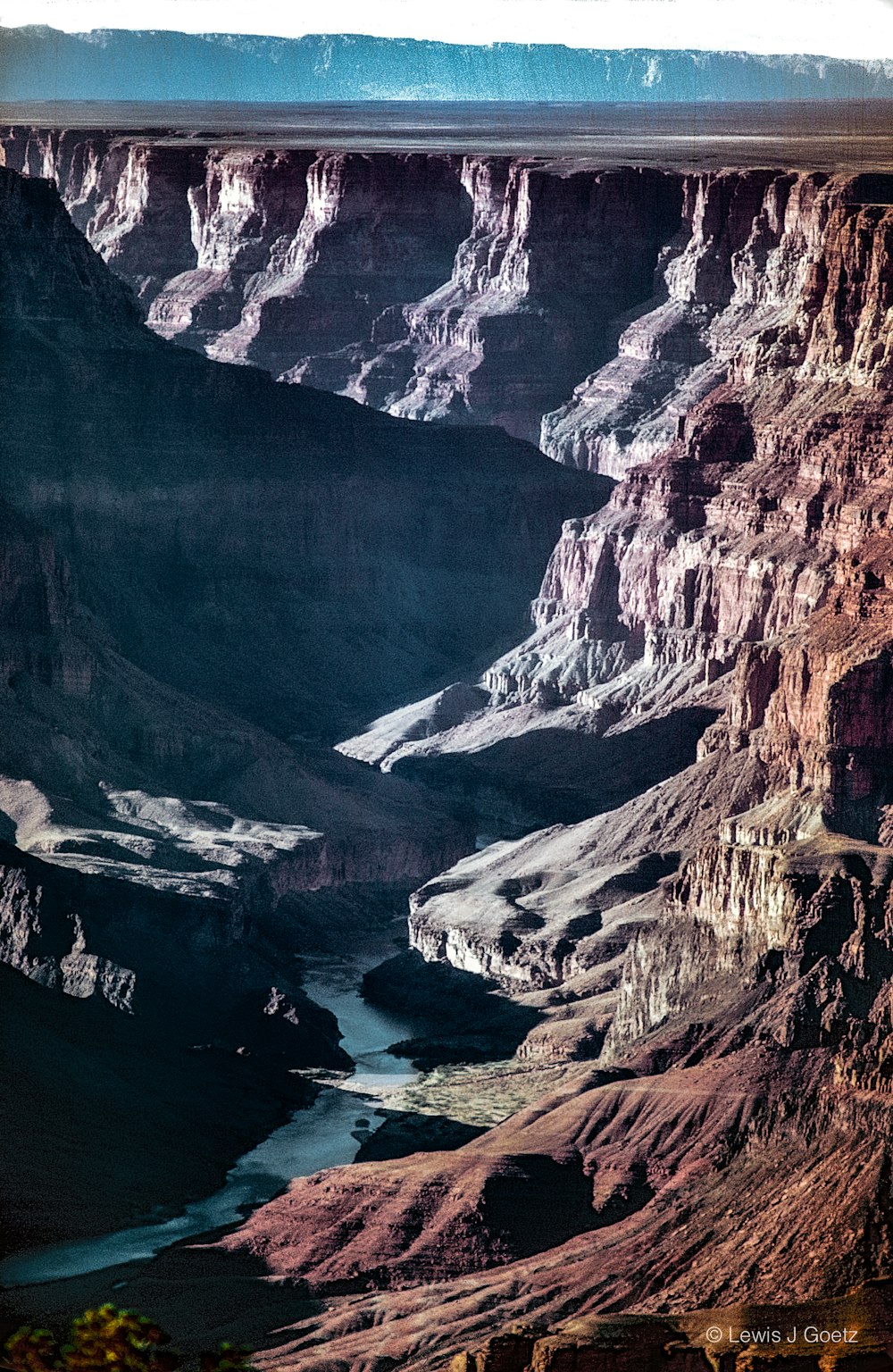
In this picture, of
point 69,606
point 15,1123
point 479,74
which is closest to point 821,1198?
point 15,1123

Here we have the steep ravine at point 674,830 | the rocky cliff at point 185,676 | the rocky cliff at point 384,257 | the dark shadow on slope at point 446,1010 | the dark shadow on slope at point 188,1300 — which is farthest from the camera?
the rocky cliff at point 384,257

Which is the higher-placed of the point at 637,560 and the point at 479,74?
the point at 479,74

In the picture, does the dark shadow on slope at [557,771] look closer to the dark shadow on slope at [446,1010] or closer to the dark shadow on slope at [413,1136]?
the dark shadow on slope at [446,1010]

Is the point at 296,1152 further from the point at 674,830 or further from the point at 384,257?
the point at 384,257

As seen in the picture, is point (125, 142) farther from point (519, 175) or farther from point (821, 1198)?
point (821, 1198)

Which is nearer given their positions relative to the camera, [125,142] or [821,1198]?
[821,1198]

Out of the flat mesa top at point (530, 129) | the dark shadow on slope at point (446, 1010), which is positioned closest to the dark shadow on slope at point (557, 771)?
the dark shadow on slope at point (446, 1010)
